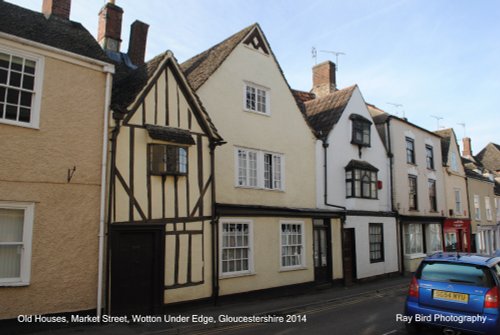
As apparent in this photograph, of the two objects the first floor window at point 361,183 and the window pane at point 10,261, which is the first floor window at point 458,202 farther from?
the window pane at point 10,261

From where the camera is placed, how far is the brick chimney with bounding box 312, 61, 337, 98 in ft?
74.9

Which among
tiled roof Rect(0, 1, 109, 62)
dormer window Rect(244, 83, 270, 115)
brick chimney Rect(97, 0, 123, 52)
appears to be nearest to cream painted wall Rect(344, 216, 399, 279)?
dormer window Rect(244, 83, 270, 115)

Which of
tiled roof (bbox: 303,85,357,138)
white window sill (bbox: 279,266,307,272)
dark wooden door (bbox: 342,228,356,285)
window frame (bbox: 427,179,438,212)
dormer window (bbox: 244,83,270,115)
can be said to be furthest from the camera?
window frame (bbox: 427,179,438,212)

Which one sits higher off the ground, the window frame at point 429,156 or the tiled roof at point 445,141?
the tiled roof at point 445,141

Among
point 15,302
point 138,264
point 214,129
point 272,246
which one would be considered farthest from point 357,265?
point 15,302

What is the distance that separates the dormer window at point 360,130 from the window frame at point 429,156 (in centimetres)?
731

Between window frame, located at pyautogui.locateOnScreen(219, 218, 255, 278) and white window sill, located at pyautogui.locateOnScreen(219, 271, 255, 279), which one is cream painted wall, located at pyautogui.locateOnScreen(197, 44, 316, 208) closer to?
window frame, located at pyautogui.locateOnScreen(219, 218, 255, 278)

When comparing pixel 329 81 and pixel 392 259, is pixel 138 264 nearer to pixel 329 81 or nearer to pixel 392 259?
pixel 392 259

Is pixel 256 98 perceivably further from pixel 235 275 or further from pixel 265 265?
pixel 235 275

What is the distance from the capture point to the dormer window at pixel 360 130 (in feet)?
62.7

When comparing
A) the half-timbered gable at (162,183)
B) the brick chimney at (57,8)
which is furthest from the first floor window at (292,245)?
the brick chimney at (57,8)

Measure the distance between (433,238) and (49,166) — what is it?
2255 cm

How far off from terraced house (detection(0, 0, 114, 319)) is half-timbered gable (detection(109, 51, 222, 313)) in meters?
0.55

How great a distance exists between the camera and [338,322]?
10.1m
